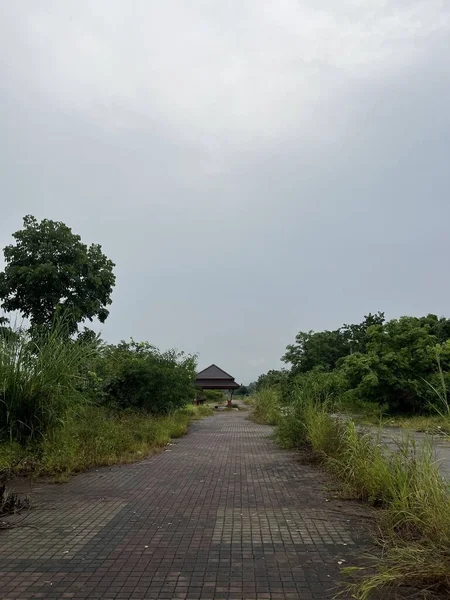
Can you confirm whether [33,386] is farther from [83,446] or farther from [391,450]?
[391,450]

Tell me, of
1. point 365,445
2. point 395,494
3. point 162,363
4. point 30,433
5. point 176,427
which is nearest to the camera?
point 395,494

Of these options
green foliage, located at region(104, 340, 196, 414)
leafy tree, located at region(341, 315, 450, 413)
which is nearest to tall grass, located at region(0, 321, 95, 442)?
green foliage, located at region(104, 340, 196, 414)

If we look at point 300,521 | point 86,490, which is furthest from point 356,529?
point 86,490

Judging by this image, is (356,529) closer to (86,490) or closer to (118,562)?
(118,562)

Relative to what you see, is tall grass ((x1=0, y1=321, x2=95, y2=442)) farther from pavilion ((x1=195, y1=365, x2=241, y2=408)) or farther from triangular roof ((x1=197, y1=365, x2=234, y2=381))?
triangular roof ((x1=197, y1=365, x2=234, y2=381))

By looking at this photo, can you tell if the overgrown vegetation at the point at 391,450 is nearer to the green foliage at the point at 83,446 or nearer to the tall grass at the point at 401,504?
the tall grass at the point at 401,504

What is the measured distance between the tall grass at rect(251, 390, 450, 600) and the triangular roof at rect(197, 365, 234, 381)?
4093 centimetres

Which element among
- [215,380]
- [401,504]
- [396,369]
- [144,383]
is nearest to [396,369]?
[396,369]

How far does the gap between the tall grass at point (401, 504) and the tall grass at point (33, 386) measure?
4.16 meters

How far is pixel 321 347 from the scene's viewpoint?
33.9 meters

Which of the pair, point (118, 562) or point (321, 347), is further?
point (321, 347)

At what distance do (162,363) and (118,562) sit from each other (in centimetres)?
1405

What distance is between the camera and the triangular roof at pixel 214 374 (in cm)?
4878

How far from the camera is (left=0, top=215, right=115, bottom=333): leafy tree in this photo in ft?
64.8
